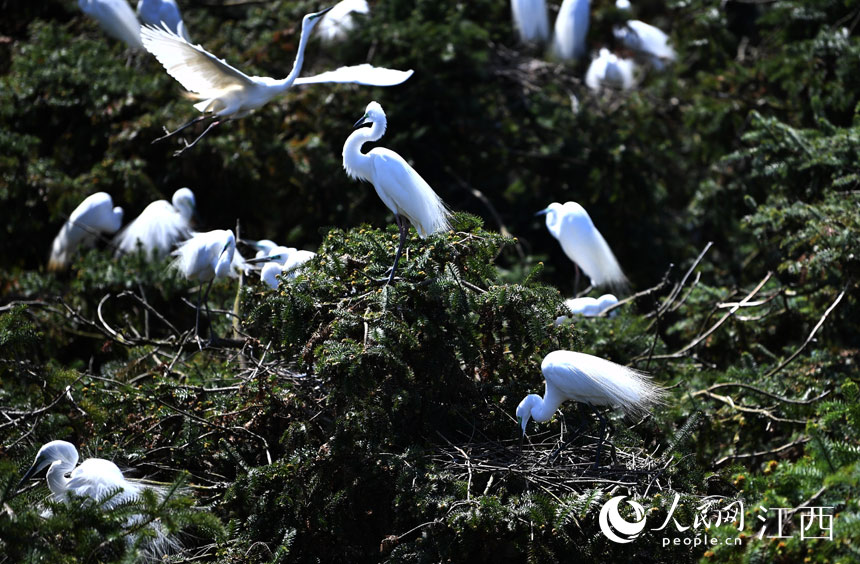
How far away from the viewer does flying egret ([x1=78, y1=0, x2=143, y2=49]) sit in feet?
21.7

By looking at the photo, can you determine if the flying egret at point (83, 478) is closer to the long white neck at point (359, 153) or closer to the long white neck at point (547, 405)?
the long white neck at point (547, 405)

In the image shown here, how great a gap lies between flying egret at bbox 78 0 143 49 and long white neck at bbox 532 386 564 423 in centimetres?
524

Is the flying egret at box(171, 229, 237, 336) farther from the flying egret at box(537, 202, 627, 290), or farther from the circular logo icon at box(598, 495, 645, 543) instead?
the circular logo icon at box(598, 495, 645, 543)

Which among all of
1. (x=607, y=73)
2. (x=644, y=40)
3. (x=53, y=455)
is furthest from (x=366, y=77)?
(x=644, y=40)

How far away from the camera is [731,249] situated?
686 cm

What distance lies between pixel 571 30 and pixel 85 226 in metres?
4.49

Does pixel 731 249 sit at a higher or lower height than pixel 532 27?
lower

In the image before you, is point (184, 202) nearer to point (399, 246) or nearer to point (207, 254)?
point (207, 254)

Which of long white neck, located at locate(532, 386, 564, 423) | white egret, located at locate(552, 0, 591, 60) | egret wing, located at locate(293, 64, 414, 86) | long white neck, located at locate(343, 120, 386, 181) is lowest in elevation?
white egret, located at locate(552, 0, 591, 60)

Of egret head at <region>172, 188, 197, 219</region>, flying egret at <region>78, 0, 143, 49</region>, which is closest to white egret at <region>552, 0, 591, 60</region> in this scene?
flying egret at <region>78, 0, 143, 49</region>

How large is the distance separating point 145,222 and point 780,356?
404 centimetres

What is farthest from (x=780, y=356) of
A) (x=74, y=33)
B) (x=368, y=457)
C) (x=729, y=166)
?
(x=74, y=33)

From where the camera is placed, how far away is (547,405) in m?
3.02

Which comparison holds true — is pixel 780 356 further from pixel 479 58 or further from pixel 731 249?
pixel 479 58
